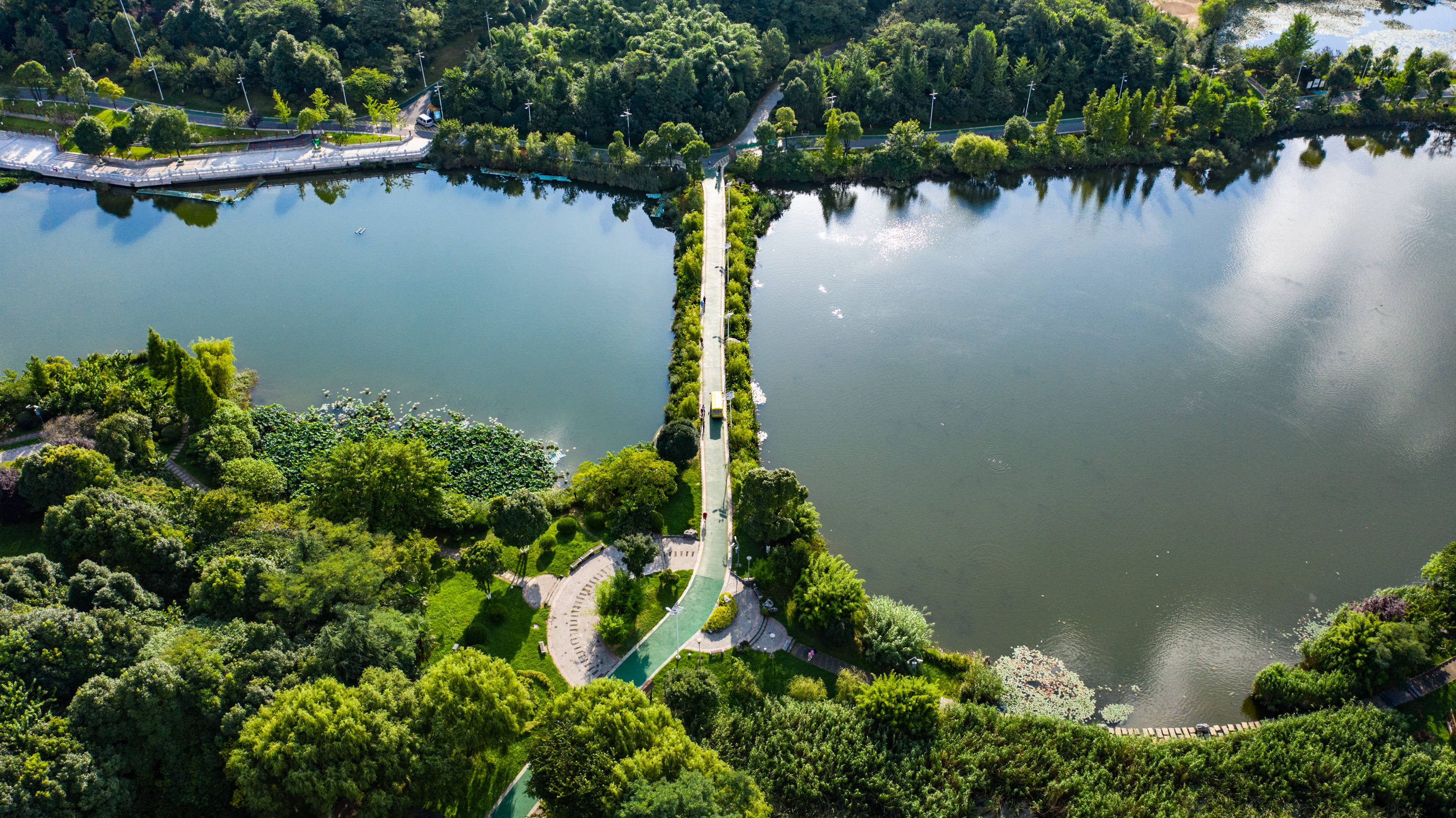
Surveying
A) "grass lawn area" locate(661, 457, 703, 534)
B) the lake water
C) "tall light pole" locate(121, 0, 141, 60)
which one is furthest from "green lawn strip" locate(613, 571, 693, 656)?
the lake water

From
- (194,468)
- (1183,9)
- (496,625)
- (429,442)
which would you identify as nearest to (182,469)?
(194,468)

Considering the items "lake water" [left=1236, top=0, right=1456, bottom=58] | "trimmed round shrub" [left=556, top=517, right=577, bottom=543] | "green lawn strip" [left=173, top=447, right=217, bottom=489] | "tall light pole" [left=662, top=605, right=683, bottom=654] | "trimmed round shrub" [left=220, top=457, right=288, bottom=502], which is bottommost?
"tall light pole" [left=662, top=605, right=683, bottom=654]

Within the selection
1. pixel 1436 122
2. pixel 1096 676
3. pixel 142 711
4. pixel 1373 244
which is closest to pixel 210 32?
pixel 142 711

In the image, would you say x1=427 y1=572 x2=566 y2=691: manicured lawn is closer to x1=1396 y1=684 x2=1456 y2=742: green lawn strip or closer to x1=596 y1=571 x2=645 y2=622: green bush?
x1=596 y1=571 x2=645 y2=622: green bush

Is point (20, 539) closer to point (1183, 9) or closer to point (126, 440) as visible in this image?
point (126, 440)

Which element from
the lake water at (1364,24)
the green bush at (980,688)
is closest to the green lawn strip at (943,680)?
the green bush at (980,688)

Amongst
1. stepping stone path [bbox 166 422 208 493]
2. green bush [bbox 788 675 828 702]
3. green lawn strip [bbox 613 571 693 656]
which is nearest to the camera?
green bush [bbox 788 675 828 702]
